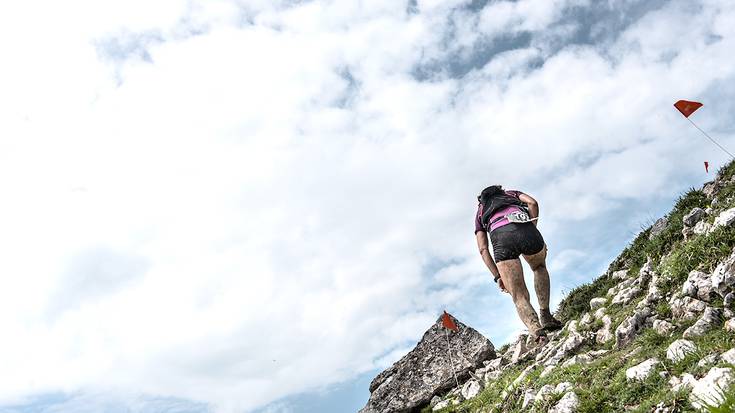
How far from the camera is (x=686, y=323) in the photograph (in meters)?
8.12

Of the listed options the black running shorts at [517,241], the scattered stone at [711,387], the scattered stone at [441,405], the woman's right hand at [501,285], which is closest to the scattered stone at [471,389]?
the scattered stone at [441,405]

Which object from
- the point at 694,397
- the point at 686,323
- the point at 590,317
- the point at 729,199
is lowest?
the point at 694,397

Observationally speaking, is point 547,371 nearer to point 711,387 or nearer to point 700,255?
point 700,255

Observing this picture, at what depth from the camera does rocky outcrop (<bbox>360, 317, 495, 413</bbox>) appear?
1324cm

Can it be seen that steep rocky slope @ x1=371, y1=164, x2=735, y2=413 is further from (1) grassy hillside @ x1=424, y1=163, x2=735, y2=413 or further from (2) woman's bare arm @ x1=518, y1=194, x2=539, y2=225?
(2) woman's bare arm @ x1=518, y1=194, x2=539, y2=225

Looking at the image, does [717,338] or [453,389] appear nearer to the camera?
[717,338]

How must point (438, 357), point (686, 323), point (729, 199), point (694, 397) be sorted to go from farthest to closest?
point (438, 357)
point (729, 199)
point (686, 323)
point (694, 397)

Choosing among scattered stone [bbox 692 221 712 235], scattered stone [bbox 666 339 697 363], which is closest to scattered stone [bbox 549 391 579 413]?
scattered stone [bbox 666 339 697 363]

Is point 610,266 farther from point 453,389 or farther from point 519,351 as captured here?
point 453,389

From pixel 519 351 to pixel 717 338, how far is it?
18.0ft

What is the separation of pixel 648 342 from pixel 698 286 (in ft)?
3.60

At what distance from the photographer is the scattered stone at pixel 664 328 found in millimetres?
8180

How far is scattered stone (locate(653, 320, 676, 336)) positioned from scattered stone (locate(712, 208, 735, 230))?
2.16 meters

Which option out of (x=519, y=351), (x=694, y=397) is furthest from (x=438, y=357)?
(x=694, y=397)
